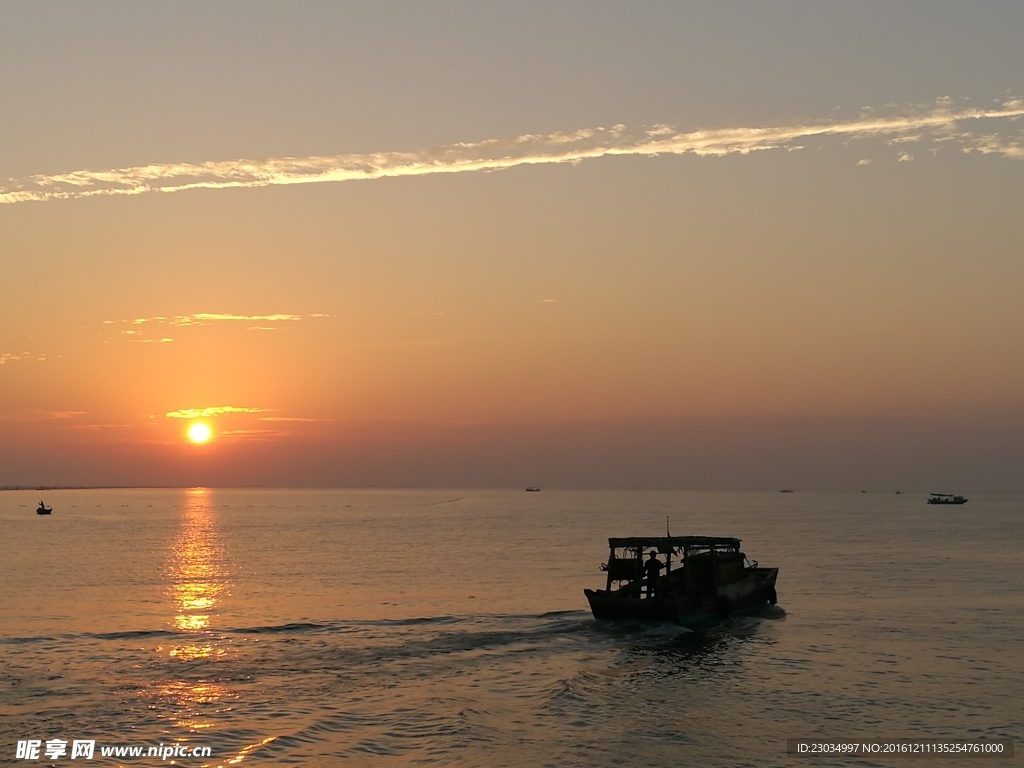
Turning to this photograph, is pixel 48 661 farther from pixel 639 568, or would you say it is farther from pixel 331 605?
pixel 639 568

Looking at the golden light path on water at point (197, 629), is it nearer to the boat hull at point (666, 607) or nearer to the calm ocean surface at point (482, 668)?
the calm ocean surface at point (482, 668)

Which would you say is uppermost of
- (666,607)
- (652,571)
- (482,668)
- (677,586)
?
(652,571)

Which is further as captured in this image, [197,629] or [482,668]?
[197,629]

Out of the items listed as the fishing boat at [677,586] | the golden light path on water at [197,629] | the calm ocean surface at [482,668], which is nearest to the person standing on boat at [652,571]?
the fishing boat at [677,586]

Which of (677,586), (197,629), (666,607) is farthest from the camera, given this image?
(677,586)

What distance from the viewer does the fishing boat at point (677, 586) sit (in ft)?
170

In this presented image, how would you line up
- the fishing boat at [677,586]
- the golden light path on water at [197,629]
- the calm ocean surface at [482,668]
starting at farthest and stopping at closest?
the fishing boat at [677,586], the golden light path on water at [197,629], the calm ocean surface at [482,668]

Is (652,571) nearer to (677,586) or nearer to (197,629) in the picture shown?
(677,586)

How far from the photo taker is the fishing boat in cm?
5172

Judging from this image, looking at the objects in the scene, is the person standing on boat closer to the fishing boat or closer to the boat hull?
the fishing boat

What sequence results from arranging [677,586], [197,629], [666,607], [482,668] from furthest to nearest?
[677,586]
[197,629]
[666,607]
[482,668]

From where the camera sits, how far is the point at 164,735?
30.8m

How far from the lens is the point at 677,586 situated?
54.8 m

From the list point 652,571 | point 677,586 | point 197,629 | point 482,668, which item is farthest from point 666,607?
point 197,629
